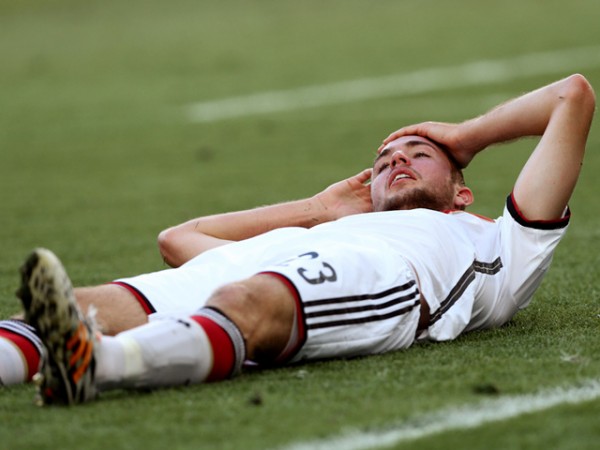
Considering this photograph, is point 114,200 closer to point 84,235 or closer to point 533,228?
point 84,235

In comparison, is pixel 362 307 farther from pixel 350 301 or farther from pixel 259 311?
pixel 259 311

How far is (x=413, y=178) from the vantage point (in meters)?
4.25

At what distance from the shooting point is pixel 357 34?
18.4m

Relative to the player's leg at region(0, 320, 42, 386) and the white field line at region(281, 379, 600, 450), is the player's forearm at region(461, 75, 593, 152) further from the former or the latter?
the player's leg at region(0, 320, 42, 386)

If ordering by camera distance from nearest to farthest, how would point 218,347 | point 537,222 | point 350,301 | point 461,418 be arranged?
point 461,418 < point 218,347 < point 350,301 < point 537,222

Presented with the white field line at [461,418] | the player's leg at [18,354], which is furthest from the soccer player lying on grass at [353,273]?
the white field line at [461,418]

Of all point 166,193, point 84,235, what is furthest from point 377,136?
point 84,235

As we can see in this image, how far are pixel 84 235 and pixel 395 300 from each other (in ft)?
12.1

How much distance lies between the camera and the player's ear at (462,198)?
433cm

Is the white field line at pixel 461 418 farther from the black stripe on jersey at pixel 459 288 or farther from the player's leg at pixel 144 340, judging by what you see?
the black stripe on jersey at pixel 459 288

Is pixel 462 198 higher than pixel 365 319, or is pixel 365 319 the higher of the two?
pixel 462 198

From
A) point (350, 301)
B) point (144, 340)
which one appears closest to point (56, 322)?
point (144, 340)

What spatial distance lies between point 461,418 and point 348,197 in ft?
5.64

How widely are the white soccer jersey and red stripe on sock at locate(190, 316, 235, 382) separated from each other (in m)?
0.25
